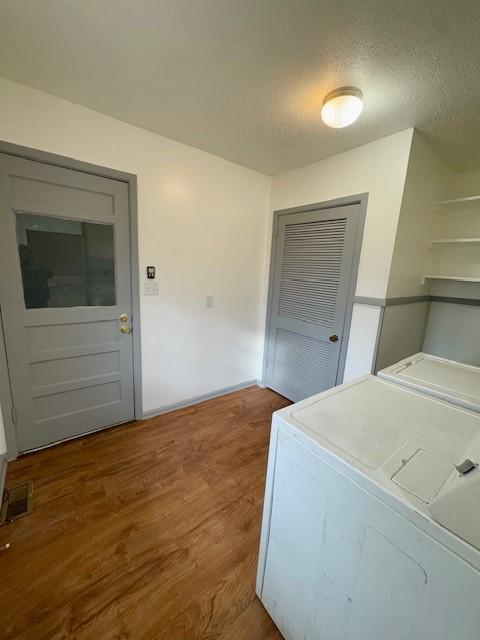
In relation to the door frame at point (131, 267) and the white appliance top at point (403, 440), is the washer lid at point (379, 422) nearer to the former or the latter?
the white appliance top at point (403, 440)

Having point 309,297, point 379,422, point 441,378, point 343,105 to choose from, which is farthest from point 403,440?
point 309,297

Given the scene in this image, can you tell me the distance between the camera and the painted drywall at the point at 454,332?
2285mm

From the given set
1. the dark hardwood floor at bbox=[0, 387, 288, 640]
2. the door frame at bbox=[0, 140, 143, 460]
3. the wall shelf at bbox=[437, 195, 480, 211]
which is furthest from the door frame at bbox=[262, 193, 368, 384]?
the door frame at bbox=[0, 140, 143, 460]

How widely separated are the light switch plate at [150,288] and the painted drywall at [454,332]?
2.64 metres

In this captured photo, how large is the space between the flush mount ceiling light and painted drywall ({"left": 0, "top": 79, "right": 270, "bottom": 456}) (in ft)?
3.82

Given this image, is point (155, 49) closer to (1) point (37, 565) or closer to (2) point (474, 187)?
(1) point (37, 565)

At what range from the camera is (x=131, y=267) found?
2.03 m

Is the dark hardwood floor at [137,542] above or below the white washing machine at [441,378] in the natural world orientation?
below

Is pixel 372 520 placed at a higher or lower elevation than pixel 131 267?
lower

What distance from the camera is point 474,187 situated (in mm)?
2238

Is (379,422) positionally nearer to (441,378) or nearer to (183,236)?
(441,378)

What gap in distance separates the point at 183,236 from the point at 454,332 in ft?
8.70

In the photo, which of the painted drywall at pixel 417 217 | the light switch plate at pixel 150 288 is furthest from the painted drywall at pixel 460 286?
the light switch plate at pixel 150 288

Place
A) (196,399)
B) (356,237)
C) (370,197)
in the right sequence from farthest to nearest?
(196,399) → (356,237) → (370,197)
